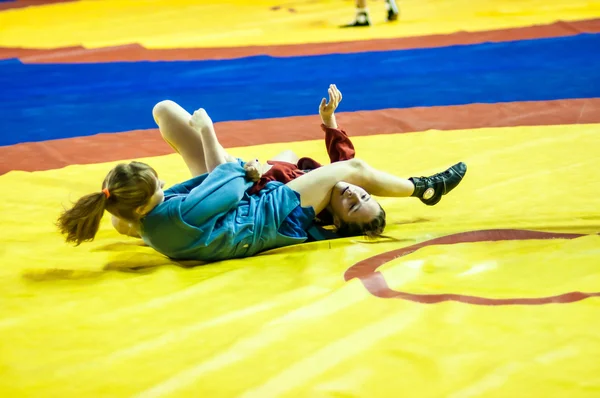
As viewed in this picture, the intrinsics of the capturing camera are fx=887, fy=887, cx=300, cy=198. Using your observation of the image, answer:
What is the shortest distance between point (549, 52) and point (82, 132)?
3227 millimetres

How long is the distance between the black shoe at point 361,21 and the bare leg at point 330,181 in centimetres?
445

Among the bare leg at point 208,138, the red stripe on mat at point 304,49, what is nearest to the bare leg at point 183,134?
the bare leg at point 208,138

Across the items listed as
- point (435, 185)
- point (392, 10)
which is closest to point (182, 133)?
point (435, 185)

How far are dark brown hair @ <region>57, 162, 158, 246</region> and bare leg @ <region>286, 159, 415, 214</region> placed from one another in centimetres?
57

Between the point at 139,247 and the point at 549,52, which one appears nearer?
the point at 139,247

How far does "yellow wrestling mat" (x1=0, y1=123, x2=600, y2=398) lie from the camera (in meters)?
2.08

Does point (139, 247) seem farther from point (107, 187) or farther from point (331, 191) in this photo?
point (331, 191)

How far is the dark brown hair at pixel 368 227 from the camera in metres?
3.09

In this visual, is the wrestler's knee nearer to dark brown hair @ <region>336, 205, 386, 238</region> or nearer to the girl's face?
the girl's face

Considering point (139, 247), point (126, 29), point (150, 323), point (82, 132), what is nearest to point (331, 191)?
point (139, 247)

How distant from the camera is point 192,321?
2449 mm

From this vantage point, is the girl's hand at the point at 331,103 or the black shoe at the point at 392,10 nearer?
the girl's hand at the point at 331,103

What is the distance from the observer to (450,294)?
2508 mm

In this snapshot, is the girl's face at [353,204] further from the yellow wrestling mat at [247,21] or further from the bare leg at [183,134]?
the yellow wrestling mat at [247,21]
